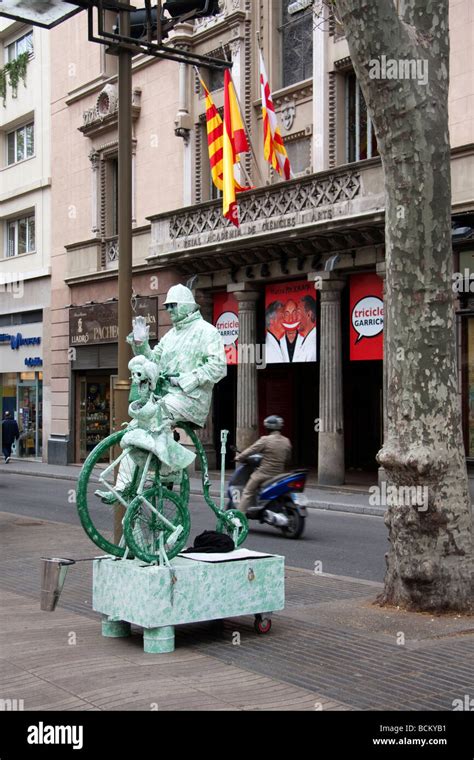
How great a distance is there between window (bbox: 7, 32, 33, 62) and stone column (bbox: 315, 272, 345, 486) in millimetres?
17706

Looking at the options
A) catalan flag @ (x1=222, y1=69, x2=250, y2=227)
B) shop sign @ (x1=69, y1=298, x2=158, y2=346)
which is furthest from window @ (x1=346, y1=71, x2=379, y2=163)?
shop sign @ (x1=69, y1=298, x2=158, y2=346)

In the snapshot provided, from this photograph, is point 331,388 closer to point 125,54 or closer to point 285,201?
point 285,201

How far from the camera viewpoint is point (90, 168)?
2989 cm

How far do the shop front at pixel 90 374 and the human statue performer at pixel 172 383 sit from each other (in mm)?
20928

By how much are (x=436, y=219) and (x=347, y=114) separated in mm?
14305

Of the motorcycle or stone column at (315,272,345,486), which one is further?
stone column at (315,272,345,486)

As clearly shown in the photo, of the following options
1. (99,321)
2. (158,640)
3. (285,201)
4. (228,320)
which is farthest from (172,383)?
(99,321)

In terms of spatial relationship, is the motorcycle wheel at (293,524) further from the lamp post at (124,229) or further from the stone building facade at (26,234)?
the stone building facade at (26,234)

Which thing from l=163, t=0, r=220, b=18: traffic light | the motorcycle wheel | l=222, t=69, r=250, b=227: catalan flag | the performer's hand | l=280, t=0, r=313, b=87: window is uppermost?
l=280, t=0, r=313, b=87: window

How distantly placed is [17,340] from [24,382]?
1.52 m

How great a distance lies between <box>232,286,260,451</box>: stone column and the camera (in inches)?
917

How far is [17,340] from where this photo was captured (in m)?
33.5

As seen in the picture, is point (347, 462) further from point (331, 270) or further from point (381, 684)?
point (381, 684)

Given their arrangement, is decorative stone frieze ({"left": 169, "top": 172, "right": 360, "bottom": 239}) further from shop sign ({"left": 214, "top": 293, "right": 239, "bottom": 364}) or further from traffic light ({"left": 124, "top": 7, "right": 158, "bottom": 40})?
traffic light ({"left": 124, "top": 7, "right": 158, "bottom": 40})
